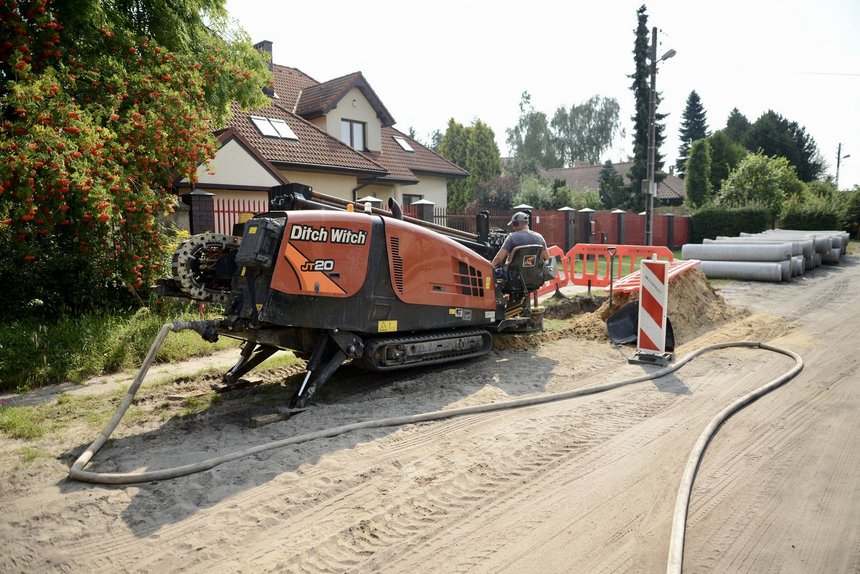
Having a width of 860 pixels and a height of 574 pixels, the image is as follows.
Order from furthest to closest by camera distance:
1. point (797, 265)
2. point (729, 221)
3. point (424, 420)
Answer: point (729, 221), point (797, 265), point (424, 420)

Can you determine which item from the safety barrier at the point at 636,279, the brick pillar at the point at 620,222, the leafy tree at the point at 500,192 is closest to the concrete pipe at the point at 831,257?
the brick pillar at the point at 620,222

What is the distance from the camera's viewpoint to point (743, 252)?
53.1 ft

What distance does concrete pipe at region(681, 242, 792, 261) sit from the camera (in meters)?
15.9

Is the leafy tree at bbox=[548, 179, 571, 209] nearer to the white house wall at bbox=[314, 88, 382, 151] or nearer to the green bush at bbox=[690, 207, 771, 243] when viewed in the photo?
the green bush at bbox=[690, 207, 771, 243]

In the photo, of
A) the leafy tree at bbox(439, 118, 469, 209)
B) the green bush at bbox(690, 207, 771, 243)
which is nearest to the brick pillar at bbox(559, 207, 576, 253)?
the green bush at bbox(690, 207, 771, 243)

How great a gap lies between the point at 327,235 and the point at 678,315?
671 centimetres

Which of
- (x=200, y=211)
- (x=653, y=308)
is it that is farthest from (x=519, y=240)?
(x=200, y=211)

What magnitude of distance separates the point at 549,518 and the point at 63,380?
19.9 feet

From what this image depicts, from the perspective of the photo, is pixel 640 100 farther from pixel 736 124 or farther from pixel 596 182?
pixel 736 124

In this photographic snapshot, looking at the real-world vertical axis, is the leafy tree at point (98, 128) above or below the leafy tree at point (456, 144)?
below

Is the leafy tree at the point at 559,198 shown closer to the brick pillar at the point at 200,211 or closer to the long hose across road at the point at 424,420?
the brick pillar at the point at 200,211

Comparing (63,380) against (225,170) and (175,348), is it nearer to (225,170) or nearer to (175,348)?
(175,348)

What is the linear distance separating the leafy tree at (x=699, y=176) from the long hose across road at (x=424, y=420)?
4169cm

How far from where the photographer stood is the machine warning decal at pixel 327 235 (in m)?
5.63
